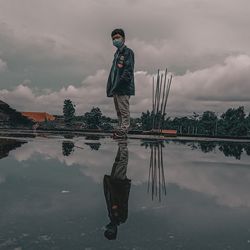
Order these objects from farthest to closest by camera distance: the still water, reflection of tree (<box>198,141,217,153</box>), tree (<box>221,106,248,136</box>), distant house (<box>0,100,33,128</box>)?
tree (<box>221,106,248,136</box>), distant house (<box>0,100,33,128</box>), reflection of tree (<box>198,141,217,153</box>), the still water

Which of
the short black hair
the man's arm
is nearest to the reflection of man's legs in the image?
the man's arm

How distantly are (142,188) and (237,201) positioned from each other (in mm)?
683

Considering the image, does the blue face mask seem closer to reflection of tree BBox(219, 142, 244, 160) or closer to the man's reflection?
reflection of tree BBox(219, 142, 244, 160)

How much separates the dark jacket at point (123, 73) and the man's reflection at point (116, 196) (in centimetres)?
285

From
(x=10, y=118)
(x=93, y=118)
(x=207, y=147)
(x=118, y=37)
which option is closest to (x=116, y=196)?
(x=118, y=37)

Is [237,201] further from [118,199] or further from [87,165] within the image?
[87,165]

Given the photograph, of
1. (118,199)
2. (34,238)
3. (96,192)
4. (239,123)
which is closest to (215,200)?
(118,199)

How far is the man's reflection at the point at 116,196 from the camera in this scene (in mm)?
1475

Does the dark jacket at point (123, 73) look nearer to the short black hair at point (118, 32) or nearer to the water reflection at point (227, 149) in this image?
the short black hair at point (118, 32)

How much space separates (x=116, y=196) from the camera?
2023 millimetres

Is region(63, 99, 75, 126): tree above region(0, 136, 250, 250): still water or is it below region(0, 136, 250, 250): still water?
above

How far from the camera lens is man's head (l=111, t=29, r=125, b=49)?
18.8 ft

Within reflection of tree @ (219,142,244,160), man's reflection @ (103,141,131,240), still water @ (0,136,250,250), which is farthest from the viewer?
reflection of tree @ (219,142,244,160)

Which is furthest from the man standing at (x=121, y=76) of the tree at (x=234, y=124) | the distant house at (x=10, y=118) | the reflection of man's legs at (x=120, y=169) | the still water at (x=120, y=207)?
the tree at (x=234, y=124)
